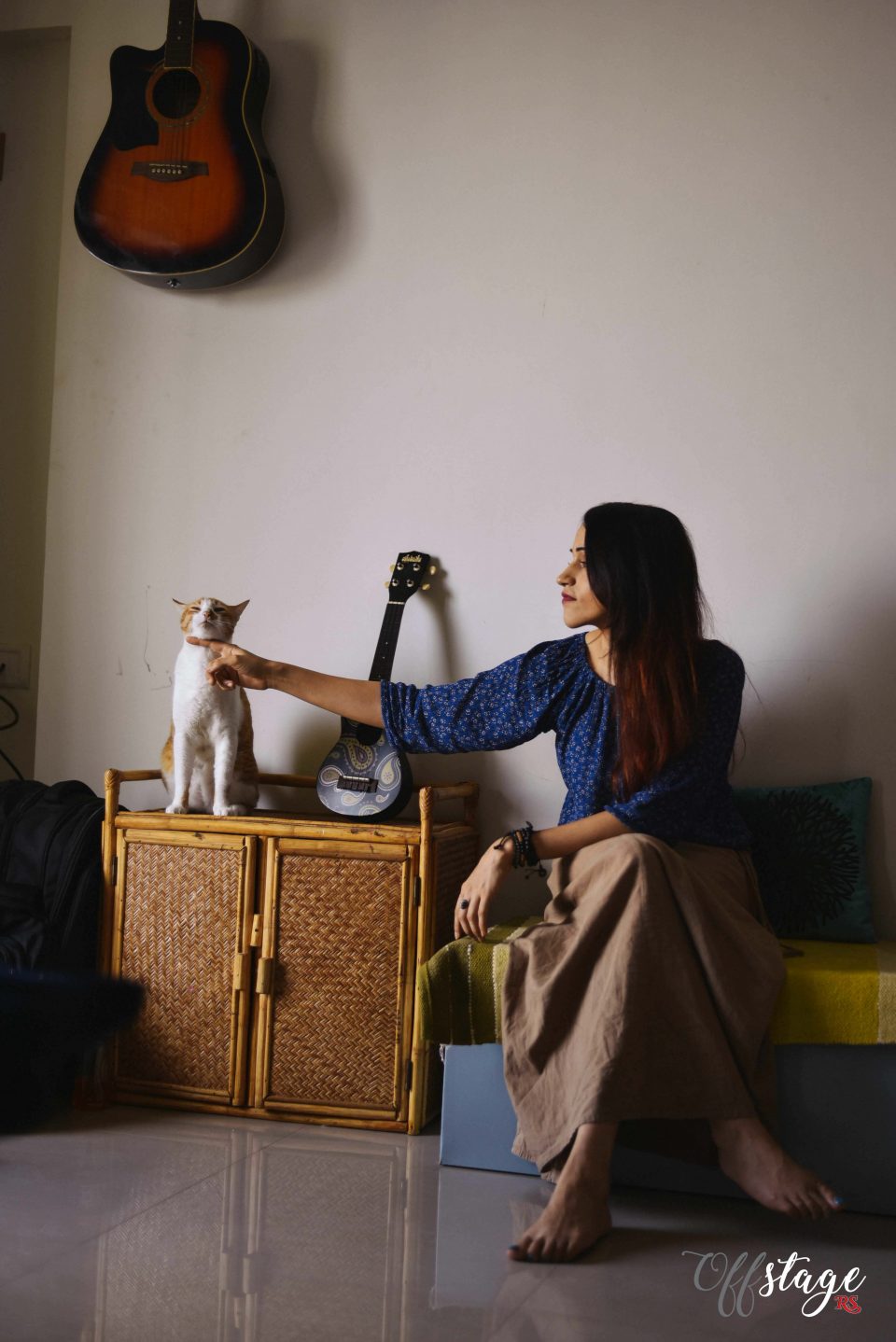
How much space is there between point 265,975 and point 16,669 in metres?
1.21

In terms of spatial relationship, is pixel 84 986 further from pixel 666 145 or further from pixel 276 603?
pixel 666 145

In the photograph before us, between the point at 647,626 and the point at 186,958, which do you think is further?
the point at 186,958

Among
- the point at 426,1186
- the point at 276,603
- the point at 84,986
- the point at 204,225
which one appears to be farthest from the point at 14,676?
the point at 426,1186

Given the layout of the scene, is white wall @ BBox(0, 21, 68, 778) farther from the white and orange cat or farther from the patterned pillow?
the patterned pillow

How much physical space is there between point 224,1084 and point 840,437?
175 cm

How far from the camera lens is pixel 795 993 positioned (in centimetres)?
189

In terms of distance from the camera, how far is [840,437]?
2396 millimetres

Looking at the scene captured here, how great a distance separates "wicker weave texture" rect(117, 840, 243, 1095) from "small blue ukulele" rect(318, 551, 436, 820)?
0.84 ft

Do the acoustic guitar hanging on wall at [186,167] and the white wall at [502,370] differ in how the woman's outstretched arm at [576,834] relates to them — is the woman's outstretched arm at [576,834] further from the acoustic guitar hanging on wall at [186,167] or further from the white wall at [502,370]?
the acoustic guitar hanging on wall at [186,167]

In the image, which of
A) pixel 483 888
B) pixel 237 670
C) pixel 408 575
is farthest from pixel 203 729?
pixel 483 888

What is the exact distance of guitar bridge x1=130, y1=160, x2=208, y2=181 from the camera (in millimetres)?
2656

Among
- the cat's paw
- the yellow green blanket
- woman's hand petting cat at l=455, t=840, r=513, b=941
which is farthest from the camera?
the cat's paw

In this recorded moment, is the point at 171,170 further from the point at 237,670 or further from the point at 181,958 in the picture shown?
the point at 181,958

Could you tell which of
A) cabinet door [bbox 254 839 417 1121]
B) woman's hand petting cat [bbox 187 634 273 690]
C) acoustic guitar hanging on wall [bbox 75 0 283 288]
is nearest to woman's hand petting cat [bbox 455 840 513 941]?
cabinet door [bbox 254 839 417 1121]
